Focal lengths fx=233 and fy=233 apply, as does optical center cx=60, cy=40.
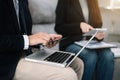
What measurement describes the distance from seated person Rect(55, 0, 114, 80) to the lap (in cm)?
58

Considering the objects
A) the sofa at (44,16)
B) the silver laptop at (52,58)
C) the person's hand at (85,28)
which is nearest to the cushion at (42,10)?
the sofa at (44,16)

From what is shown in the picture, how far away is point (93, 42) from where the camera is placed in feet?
6.29

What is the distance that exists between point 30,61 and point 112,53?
2.76 ft

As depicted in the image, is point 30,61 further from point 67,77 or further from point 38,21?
point 38,21

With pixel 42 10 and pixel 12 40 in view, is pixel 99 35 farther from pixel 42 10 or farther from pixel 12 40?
pixel 12 40

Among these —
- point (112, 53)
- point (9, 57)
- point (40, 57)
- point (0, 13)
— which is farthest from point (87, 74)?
point (0, 13)

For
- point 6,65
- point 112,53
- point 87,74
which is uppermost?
point 6,65

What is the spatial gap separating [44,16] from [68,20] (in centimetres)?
21

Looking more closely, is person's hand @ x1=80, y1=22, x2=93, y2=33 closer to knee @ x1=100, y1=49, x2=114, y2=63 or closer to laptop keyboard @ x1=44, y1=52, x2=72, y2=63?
knee @ x1=100, y1=49, x2=114, y2=63

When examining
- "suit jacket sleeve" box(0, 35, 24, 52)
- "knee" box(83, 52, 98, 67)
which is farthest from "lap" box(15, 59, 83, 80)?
"knee" box(83, 52, 98, 67)

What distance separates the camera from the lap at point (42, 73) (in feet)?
3.87

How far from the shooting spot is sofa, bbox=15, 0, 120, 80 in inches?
76.3

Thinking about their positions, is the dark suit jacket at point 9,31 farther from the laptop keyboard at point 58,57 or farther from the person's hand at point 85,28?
the person's hand at point 85,28

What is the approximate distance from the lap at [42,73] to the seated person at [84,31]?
58 cm
